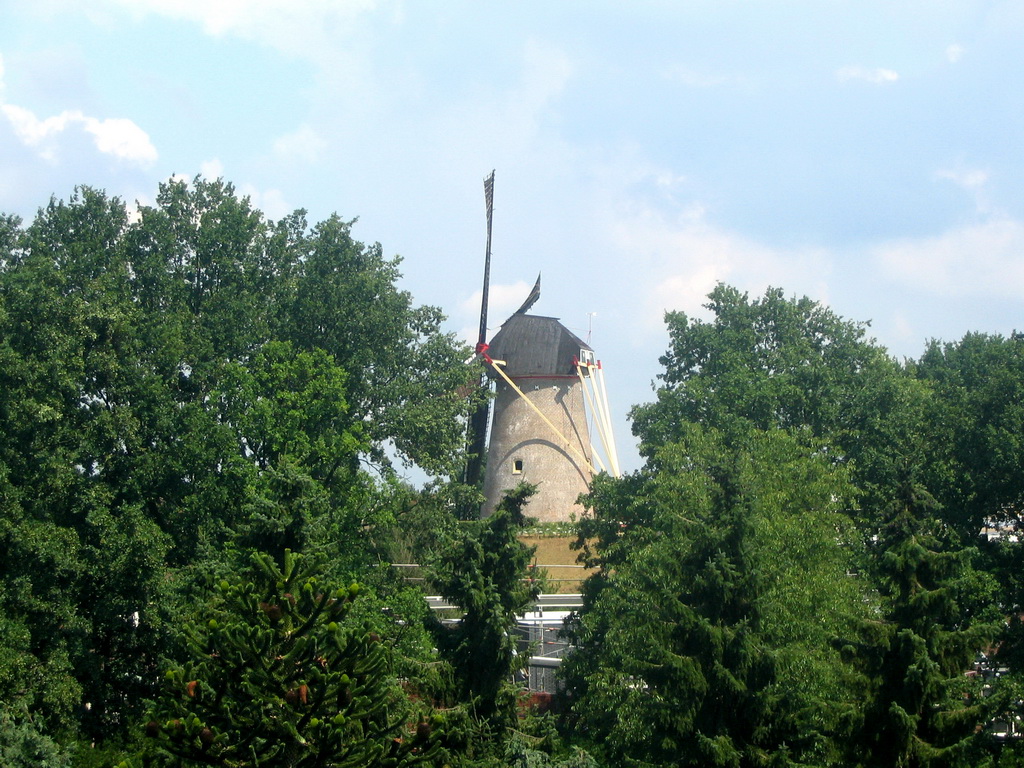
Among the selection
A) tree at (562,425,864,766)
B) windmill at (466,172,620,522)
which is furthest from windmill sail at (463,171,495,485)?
tree at (562,425,864,766)

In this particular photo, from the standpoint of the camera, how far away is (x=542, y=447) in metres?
46.6

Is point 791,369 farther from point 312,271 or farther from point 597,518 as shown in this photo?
point 312,271

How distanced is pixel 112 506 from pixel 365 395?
791 cm

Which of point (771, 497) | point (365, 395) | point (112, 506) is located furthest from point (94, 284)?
point (771, 497)

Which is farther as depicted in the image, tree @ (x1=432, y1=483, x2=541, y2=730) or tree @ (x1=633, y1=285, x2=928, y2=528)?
tree @ (x1=633, y1=285, x2=928, y2=528)

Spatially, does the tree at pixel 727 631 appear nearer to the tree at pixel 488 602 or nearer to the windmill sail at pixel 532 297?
the tree at pixel 488 602

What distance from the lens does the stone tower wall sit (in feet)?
151

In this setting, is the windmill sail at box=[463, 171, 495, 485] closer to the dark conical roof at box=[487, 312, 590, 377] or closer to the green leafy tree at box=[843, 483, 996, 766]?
the dark conical roof at box=[487, 312, 590, 377]

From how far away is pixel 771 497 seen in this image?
26.2 metres

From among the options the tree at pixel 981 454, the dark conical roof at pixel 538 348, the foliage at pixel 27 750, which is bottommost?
the foliage at pixel 27 750

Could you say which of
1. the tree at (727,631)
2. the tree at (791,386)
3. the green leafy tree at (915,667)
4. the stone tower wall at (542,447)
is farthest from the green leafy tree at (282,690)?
the stone tower wall at (542,447)

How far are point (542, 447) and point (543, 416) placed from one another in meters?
1.26

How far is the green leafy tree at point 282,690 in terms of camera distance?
16062 millimetres

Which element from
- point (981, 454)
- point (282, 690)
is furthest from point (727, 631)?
point (981, 454)
